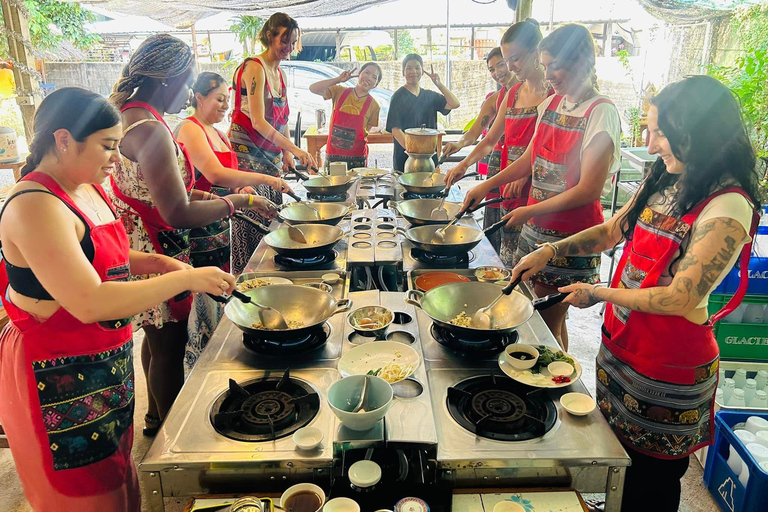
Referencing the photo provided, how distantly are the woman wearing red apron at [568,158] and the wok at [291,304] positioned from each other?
3.07 ft

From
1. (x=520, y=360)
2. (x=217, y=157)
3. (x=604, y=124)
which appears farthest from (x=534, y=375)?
(x=217, y=157)

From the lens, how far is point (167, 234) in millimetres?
2236

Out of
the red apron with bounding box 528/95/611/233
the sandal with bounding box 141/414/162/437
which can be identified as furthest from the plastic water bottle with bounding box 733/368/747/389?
the sandal with bounding box 141/414/162/437

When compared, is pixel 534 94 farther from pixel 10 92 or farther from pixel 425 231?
pixel 10 92

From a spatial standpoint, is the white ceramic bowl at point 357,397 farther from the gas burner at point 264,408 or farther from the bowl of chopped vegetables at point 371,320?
the bowl of chopped vegetables at point 371,320

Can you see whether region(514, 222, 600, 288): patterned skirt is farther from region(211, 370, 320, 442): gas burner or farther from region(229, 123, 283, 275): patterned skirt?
region(229, 123, 283, 275): patterned skirt

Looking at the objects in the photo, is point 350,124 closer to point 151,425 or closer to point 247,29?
point 151,425

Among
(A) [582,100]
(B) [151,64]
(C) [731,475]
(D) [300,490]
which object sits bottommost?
(C) [731,475]

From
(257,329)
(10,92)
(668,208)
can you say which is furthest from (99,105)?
(10,92)

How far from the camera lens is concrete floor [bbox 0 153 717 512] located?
2.24 m

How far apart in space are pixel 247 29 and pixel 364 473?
7.81 meters

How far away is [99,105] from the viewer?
136 cm

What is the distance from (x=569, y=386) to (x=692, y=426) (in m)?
0.41

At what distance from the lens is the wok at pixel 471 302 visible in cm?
174
